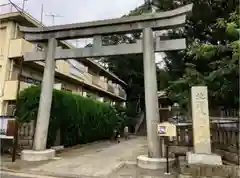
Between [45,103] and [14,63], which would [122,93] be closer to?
[14,63]

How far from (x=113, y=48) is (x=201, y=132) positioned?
4.69 metres

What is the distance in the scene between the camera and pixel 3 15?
1491 centimetres

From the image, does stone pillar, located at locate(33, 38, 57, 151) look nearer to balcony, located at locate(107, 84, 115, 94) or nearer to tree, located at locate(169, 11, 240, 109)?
tree, located at locate(169, 11, 240, 109)

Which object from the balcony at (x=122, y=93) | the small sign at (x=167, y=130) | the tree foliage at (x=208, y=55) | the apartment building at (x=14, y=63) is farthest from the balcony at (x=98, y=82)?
the small sign at (x=167, y=130)

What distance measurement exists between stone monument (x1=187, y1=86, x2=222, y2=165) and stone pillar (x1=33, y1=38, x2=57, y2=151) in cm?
577

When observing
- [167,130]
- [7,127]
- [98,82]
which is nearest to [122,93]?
[98,82]

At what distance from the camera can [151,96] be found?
349 inches

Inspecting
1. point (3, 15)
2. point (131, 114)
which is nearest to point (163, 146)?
point (3, 15)

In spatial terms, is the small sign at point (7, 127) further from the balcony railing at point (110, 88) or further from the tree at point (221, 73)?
the balcony railing at point (110, 88)

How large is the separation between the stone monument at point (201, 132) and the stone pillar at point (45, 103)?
→ 18.9 feet

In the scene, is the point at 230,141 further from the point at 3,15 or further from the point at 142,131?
the point at 142,131

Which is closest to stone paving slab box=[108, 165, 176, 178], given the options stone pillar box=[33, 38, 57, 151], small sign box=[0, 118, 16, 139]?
stone pillar box=[33, 38, 57, 151]

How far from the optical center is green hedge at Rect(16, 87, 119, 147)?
11.2 m

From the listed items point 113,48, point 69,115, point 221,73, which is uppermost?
point 113,48
